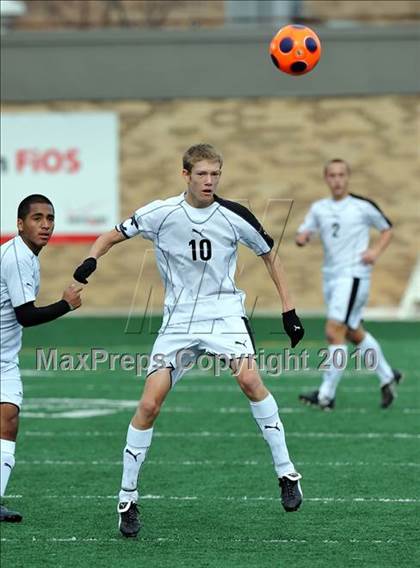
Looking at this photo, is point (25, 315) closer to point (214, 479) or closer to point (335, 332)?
point (214, 479)

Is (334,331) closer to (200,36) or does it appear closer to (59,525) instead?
(59,525)

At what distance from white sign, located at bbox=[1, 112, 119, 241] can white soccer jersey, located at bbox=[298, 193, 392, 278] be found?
10.4 m

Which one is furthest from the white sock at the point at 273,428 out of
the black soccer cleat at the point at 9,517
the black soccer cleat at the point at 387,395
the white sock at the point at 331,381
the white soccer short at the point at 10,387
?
the black soccer cleat at the point at 387,395

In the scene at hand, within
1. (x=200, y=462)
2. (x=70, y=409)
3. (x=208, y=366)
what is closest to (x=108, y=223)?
(x=208, y=366)

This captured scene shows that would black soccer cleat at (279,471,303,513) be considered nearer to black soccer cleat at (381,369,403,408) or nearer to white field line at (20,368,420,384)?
black soccer cleat at (381,369,403,408)

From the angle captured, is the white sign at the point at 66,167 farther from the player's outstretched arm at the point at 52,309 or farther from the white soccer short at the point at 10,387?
the player's outstretched arm at the point at 52,309

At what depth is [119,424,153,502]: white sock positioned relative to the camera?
7605mm

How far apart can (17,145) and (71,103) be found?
1076mm

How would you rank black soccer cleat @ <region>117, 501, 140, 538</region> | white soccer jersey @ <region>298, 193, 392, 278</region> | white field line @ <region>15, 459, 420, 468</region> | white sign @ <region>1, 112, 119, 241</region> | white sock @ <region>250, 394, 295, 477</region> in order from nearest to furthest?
black soccer cleat @ <region>117, 501, 140, 538</region>
white sock @ <region>250, 394, 295, 477</region>
white field line @ <region>15, 459, 420, 468</region>
white soccer jersey @ <region>298, 193, 392, 278</region>
white sign @ <region>1, 112, 119, 241</region>

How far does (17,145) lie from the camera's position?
911 inches

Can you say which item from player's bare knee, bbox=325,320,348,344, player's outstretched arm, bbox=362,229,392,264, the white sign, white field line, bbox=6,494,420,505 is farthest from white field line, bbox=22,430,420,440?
the white sign

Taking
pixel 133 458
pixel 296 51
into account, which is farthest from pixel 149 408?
pixel 296 51

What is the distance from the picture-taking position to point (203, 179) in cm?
767

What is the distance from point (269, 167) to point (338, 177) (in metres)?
10.7
